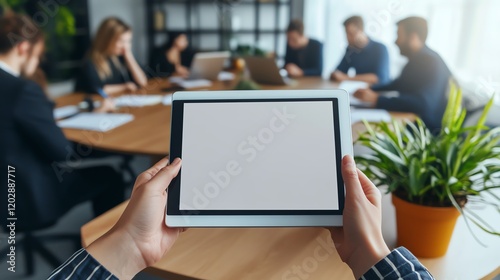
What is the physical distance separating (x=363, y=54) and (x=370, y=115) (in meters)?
1.71

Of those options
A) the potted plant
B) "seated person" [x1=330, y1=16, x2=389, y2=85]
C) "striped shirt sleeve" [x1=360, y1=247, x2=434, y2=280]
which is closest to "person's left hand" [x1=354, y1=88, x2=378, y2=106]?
"seated person" [x1=330, y1=16, x2=389, y2=85]

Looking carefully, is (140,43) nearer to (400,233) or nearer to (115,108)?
(115,108)

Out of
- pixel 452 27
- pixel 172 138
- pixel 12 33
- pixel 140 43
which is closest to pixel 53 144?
pixel 12 33

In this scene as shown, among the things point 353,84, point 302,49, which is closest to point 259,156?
point 353,84

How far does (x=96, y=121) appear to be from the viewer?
199 cm

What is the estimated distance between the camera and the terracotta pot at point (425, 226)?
33.4 inches

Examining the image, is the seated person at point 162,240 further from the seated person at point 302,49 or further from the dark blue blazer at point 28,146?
the seated person at point 302,49

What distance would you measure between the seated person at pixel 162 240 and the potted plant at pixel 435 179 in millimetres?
158

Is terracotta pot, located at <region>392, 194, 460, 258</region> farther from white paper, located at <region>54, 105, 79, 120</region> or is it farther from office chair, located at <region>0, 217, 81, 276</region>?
white paper, located at <region>54, 105, 79, 120</region>

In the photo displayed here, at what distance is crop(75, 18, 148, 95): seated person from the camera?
290cm

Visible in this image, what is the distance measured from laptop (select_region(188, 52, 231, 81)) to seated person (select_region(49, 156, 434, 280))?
8.00 ft

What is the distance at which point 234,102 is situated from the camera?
85cm

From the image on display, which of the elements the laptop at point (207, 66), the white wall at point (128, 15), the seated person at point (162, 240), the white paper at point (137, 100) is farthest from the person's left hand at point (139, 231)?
the white wall at point (128, 15)

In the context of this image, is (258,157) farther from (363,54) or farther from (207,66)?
(363,54)
